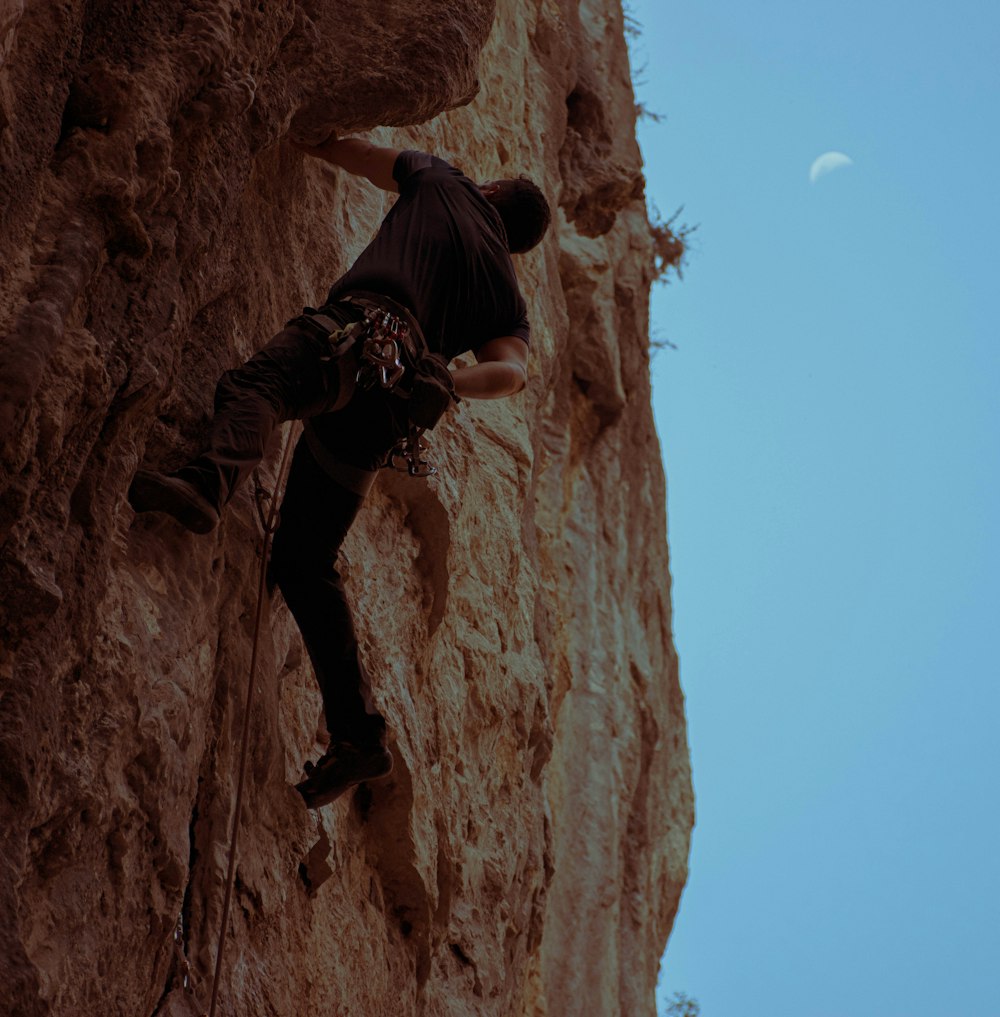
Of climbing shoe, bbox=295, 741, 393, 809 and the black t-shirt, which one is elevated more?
the black t-shirt

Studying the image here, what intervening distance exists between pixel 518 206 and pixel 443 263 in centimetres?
63

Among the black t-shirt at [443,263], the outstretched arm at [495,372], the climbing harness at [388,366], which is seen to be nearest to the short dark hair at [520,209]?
the black t-shirt at [443,263]

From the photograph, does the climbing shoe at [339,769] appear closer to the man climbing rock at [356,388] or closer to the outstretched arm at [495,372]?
the man climbing rock at [356,388]

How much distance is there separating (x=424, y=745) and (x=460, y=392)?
5.79 ft

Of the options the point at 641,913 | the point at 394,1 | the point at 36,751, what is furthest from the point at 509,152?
the point at 36,751

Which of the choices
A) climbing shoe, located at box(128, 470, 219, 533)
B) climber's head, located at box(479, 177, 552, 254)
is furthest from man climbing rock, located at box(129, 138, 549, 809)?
climber's head, located at box(479, 177, 552, 254)

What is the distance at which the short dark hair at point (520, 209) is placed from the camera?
532 centimetres

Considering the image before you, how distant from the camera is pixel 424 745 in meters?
5.96

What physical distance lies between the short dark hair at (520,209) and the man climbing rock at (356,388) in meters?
0.18

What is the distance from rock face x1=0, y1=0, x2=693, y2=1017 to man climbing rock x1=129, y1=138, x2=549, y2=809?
184 millimetres

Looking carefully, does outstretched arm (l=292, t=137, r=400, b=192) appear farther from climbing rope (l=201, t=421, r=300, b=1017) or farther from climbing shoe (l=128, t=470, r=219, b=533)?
climbing shoe (l=128, t=470, r=219, b=533)

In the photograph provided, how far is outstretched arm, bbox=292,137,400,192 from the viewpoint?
16.9 ft

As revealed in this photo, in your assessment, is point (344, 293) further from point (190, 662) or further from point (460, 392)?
point (190, 662)

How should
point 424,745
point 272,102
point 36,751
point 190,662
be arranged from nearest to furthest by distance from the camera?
point 36,751 < point 190,662 < point 272,102 < point 424,745
